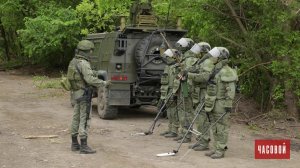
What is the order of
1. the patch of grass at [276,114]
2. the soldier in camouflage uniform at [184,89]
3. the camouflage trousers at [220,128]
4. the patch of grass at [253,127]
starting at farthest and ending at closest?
the patch of grass at [276,114]
the patch of grass at [253,127]
the soldier in camouflage uniform at [184,89]
the camouflage trousers at [220,128]

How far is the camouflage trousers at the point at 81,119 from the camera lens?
8289mm

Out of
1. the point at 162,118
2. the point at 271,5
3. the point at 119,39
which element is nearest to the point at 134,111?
the point at 162,118

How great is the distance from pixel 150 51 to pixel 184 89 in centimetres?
244

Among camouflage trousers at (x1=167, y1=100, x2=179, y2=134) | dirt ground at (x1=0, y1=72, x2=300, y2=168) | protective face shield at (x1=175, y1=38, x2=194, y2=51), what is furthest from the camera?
camouflage trousers at (x1=167, y1=100, x2=179, y2=134)

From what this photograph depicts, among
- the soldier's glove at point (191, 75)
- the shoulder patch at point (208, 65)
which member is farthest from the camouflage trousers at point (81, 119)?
the shoulder patch at point (208, 65)

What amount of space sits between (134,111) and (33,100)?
373cm

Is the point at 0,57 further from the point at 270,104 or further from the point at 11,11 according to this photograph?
the point at 270,104

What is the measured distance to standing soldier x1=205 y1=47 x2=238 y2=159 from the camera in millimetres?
7984

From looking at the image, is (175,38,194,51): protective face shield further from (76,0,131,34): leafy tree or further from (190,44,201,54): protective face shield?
(76,0,131,34): leafy tree

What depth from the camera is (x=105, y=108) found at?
1171 cm

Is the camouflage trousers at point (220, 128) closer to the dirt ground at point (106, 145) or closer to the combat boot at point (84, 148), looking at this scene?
the dirt ground at point (106, 145)

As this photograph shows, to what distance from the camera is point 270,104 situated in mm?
12609

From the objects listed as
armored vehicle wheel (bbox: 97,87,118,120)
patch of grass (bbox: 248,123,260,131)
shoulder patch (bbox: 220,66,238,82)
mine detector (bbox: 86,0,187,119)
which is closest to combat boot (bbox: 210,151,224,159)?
shoulder patch (bbox: 220,66,238,82)

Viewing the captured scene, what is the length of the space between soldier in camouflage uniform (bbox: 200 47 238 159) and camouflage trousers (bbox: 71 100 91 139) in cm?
197
